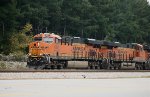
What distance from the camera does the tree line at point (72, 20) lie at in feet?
149

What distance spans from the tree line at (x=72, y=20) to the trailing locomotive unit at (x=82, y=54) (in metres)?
9.25

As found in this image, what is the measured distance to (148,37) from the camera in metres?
81.2

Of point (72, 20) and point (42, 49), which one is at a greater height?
point (72, 20)

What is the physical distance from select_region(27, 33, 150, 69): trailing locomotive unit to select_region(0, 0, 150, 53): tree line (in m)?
9.25

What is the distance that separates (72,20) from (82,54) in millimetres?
25607

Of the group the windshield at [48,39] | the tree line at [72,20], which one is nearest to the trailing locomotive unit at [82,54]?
the windshield at [48,39]

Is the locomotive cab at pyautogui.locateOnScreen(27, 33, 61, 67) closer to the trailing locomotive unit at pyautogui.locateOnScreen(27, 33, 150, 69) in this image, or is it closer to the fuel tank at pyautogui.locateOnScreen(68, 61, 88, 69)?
the trailing locomotive unit at pyautogui.locateOnScreen(27, 33, 150, 69)

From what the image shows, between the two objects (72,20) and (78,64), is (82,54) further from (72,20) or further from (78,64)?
(72,20)

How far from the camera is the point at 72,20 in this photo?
57.9 meters

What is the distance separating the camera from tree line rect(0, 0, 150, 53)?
45.4 m

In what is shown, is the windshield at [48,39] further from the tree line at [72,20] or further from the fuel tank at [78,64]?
the tree line at [72,20]

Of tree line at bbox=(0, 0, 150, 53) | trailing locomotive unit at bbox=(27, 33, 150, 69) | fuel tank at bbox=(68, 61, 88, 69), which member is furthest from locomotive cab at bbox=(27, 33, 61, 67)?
tree line at bbox=(0, 0, 150, 53)

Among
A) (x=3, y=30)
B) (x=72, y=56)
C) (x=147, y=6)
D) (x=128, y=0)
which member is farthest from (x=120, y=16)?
(x=72, y=56)

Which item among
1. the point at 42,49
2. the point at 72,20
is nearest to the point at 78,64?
the point at 42,49
